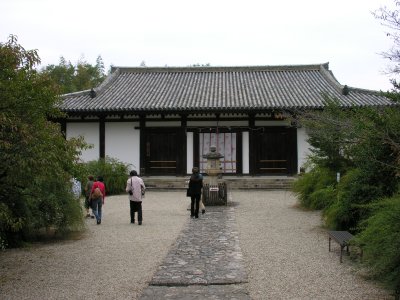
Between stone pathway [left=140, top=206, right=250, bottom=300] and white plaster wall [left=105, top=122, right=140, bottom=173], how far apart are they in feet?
Answer: 41.2

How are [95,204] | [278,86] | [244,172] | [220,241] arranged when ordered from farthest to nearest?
[278,86] < [244,172] < [95,204] < [220,241]

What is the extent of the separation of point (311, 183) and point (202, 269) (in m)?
7.87

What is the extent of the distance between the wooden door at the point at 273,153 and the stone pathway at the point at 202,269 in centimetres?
1204

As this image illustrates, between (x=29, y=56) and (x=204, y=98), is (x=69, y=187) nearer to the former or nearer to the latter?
(x=29, y=56)

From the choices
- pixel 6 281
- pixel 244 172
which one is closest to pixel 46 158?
pixel 6 281

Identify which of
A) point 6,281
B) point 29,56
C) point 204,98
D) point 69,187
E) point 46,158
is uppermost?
point 204,98

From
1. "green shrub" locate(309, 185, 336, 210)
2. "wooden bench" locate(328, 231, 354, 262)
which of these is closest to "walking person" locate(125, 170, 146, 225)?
"green shrub" locate(309, 185, 336, 210)

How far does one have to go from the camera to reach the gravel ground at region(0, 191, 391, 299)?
248 inches

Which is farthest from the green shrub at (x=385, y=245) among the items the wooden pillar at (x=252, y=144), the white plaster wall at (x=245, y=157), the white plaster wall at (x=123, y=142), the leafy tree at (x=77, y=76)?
the leafy tree at (x=77, y=76)

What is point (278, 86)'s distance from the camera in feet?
85.0

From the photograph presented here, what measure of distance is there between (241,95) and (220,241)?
→ 15.2 metres

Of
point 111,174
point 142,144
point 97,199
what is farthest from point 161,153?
point 97,199

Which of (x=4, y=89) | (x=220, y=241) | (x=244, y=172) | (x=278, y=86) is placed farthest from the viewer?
(x=278, y=86)

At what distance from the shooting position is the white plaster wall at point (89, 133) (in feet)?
76.4
